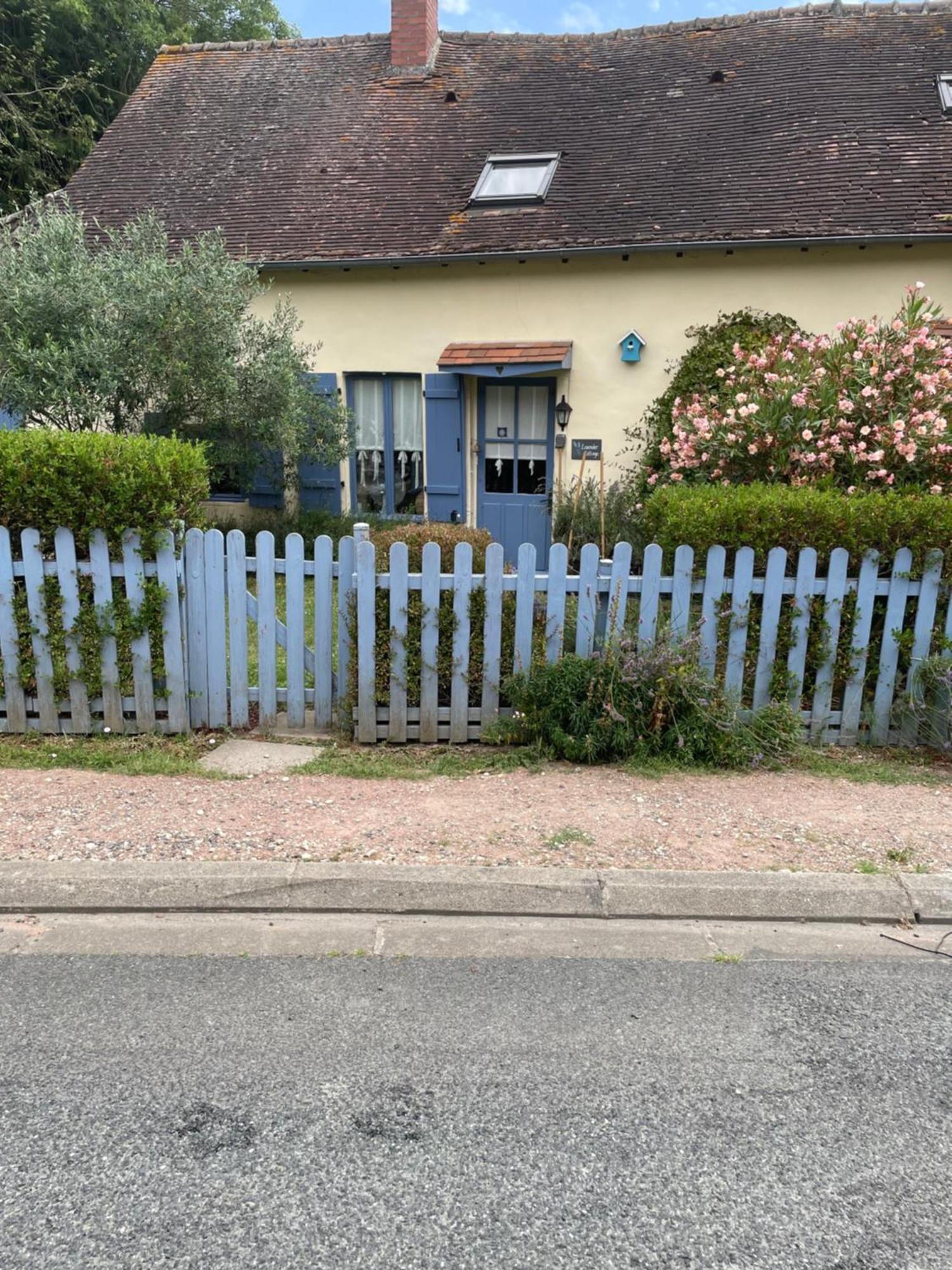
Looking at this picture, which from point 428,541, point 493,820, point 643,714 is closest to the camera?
point 493,820

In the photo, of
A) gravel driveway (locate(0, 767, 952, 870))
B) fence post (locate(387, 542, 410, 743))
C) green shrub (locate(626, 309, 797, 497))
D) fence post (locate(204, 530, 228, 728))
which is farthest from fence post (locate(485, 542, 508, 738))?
green shrub (locate(626, 309, 797, 497))

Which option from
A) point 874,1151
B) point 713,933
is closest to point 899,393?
point 713,933

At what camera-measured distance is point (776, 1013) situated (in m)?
2.99

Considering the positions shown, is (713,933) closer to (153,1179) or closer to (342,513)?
(153,1179)

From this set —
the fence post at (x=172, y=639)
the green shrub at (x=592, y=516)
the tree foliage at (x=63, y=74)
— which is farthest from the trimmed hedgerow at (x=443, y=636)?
the tree foliage at (x=63, y=74)

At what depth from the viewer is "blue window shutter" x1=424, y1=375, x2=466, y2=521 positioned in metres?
11.1

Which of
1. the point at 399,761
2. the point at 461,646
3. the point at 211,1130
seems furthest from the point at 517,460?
the point at 211,1130

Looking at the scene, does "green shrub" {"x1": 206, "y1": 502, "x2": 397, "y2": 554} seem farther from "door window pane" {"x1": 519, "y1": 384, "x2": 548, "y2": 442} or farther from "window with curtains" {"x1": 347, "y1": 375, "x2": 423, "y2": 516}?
"door window pane" {"x1": 519, "y1": 384, "x2": 548, "y2": 442}

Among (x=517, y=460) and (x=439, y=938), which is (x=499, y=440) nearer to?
(x=517, y=460)

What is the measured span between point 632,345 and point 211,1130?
9.92 meters

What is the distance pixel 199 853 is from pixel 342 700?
5.69ft

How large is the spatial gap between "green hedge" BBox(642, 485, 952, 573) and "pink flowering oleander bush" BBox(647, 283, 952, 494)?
616mm

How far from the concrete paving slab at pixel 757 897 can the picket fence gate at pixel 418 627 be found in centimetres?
180

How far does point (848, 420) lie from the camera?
6.48 meters
